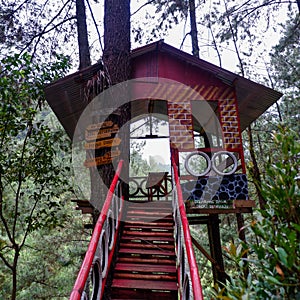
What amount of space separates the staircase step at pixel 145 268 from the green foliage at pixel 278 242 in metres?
2.21

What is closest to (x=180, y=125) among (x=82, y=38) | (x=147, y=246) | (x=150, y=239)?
(x=150, y=239)

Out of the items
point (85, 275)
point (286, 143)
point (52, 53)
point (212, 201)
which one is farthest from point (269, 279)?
point (52, 53)

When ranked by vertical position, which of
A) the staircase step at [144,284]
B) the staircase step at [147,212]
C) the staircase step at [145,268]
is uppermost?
the staircase step at [147,212]

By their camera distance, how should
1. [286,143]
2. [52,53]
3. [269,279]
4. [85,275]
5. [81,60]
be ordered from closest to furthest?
[269,279] < [286,143] < [85,275] < [81,60] < [52,53]

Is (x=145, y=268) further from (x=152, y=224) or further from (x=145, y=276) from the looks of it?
(x=152, y=224)

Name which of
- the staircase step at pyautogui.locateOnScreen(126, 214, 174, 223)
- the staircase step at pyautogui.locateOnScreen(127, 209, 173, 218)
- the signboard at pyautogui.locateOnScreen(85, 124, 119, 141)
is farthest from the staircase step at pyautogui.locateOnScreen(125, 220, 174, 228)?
the signboard at pyautogui.locateOnScreen(85, 124, 119, 141)

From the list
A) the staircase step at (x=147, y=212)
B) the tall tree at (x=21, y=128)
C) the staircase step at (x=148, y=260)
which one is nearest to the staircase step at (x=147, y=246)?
the staircase step at (x=148, y=260)

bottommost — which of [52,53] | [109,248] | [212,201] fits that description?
[109,248]

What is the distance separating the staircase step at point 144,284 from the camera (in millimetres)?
3193

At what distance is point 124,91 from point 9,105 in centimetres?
178

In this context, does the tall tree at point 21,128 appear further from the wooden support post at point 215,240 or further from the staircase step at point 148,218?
the wooden support post at point 215,240

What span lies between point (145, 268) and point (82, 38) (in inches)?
208

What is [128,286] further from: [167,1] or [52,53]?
[167,1]

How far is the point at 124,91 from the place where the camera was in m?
4.54
